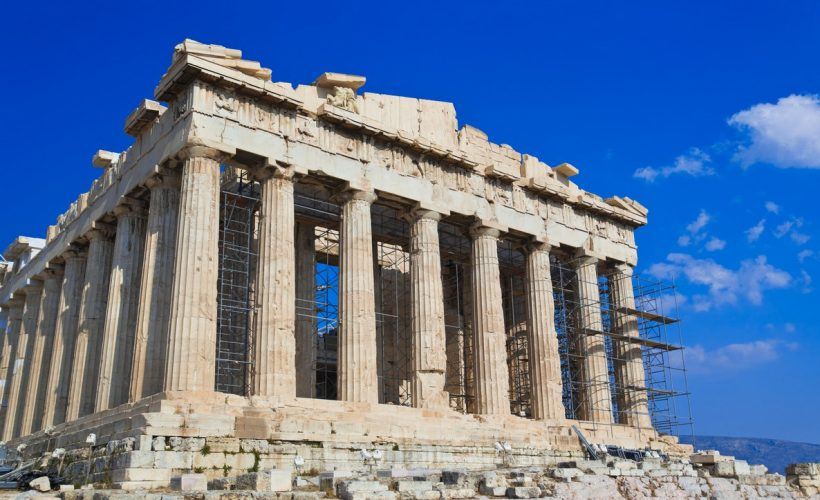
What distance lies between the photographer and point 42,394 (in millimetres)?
32781

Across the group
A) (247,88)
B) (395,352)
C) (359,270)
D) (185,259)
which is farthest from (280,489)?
(395,352)

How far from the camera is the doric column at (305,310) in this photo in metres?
28.3

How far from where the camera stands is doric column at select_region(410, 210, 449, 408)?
87.5ft

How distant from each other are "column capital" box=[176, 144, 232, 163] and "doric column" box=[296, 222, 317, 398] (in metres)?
6.38

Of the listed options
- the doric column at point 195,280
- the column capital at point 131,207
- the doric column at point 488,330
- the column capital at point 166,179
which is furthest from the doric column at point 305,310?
the column capital at point 166,179

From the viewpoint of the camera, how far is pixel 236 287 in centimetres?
2873

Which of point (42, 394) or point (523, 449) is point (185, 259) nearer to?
point (523, 449)

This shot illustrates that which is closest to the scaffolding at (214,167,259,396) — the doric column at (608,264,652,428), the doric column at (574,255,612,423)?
the doric column at (574,255,612,423)

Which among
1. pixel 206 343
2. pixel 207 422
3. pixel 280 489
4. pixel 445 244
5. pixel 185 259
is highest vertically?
pixel 445 244

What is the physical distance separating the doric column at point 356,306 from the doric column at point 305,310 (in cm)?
247

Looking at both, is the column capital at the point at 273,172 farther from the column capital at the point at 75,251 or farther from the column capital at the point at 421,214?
the column capital at the point at 75,251

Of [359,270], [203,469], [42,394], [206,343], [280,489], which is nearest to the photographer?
[280,489]

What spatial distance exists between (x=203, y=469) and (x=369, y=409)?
6.39 meters

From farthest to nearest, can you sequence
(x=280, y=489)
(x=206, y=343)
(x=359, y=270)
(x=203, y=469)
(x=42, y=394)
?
1. (x=42, y=394)
2. (x=359, y=270)
3. (x=206, y=343)
4. (x=203, y=469)
5. (x=280, y=489)
